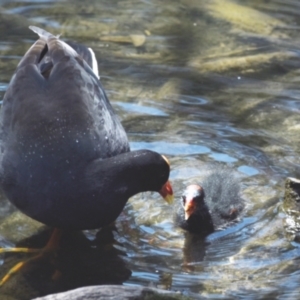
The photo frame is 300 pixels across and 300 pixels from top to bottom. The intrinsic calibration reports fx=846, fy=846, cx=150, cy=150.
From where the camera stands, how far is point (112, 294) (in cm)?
503

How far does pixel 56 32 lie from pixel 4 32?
665 mm

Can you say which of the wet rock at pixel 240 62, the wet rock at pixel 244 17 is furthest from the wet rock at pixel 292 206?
the wet rock at pixel 244 17

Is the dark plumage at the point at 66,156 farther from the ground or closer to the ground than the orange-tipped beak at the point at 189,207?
farther from the ground

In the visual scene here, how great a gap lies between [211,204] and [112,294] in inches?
90.3

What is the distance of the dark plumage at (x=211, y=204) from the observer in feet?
22.1

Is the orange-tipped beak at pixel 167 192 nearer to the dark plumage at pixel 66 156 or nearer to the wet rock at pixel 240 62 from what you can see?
the dark plumage at pixel 66 156

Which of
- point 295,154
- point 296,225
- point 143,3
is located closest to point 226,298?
point 296,225

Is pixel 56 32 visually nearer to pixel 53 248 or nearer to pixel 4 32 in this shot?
pixel 4 32

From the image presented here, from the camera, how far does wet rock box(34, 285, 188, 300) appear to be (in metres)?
5.00

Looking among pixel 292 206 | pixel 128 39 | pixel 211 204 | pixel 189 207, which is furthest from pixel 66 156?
pixel 128 39

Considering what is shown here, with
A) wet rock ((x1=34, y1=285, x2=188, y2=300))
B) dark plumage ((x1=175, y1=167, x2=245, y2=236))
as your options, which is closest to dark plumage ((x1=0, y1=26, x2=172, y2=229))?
dark plumage ((x1=175, y1=167, x2=245, y2=236))

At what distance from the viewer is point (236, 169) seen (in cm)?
754

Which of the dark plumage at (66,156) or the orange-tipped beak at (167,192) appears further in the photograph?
the orange-tipped beak at (167,192)

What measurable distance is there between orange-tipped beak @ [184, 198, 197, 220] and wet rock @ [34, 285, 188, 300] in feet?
4.81
